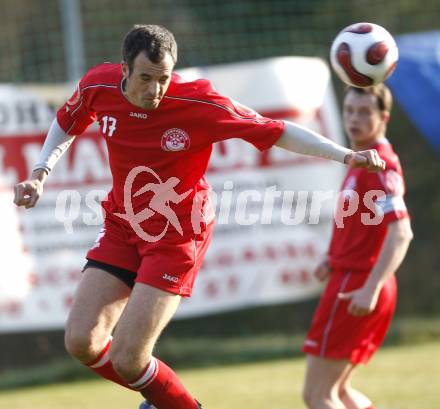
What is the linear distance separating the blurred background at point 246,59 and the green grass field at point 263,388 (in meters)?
0.51

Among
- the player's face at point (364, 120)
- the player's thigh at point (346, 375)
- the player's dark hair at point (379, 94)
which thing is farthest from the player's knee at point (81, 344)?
the player's dark hair at point (379, 94)

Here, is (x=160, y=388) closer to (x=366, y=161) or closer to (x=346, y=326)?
(x=346, y=326)

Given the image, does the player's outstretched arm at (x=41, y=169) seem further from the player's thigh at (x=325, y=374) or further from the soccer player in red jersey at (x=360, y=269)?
the player's thigh at (x=325, y=374)

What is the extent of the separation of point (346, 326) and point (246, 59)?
4.96m

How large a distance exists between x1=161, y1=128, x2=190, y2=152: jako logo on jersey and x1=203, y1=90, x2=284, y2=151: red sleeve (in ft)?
0.38

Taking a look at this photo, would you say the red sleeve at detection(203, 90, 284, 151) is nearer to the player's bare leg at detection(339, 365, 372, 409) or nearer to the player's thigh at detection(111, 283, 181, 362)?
the player's thigh at detection(111, 283, 181, 362)

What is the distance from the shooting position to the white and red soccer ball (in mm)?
4738

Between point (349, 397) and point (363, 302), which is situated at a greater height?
point (363, 302)

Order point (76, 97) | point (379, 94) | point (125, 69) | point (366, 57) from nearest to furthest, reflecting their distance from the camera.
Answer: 1. point (125, 69)
2. point (76, 97)
3. point (366, 57)
4. point (379, 94)

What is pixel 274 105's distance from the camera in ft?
28.1

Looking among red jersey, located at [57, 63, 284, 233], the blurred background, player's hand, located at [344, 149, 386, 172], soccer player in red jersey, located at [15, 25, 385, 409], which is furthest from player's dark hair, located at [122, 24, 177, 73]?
the blurred background

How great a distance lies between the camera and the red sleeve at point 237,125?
14.2 ft

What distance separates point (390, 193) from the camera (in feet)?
15.6

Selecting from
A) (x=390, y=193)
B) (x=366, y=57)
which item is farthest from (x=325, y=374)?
(x=366, y=57)
